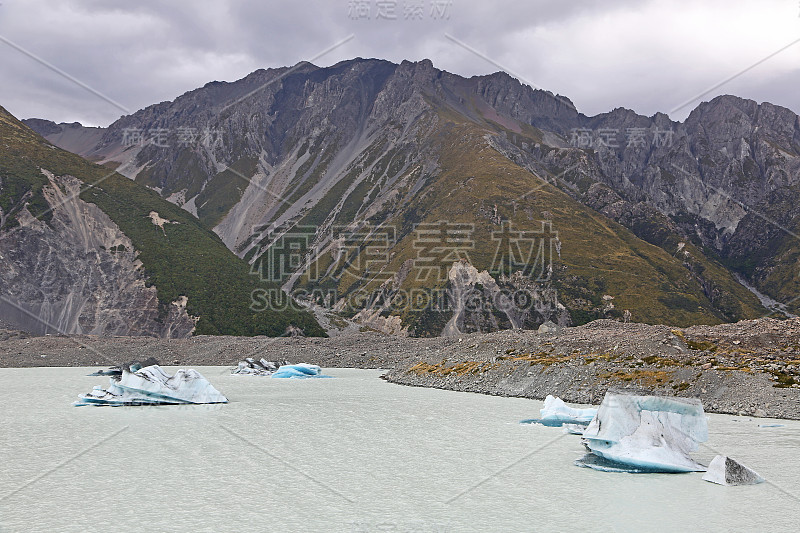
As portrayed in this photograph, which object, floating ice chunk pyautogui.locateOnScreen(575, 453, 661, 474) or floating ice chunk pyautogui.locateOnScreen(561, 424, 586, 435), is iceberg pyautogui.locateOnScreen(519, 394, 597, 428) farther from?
floating ice chunk pyautogui.locateOnScreen(575, 453, 661, 474)

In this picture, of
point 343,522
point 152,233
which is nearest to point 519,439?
point 343,522

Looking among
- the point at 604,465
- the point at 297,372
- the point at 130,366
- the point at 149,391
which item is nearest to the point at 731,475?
the point at 604,465

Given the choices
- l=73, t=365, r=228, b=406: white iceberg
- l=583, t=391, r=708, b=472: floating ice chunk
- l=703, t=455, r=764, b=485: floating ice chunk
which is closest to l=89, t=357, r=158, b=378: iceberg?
l=73, t=365, r=228, b=406: white iceberg

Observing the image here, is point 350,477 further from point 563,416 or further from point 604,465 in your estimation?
point 563,416

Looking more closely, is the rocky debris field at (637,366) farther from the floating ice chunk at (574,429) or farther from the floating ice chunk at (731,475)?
the floating ice chunk at (731,475)

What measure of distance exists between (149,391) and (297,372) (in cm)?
3229

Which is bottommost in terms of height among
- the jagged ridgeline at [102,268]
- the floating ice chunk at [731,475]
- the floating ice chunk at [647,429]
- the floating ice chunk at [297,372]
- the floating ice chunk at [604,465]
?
the floating ice chunk at [297,372]

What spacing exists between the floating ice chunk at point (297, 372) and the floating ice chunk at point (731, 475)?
185 feet

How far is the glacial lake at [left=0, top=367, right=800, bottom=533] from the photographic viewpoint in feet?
54.7

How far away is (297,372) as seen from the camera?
72375mm

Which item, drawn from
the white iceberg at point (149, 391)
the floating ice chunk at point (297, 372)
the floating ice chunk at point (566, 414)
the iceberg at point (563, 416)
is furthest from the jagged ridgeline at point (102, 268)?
the floating ice chunk at point (566, 414)

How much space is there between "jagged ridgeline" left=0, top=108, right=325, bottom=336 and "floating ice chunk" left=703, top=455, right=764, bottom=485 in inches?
4479

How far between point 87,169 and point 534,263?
136 m

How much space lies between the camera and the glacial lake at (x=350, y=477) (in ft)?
54.7
